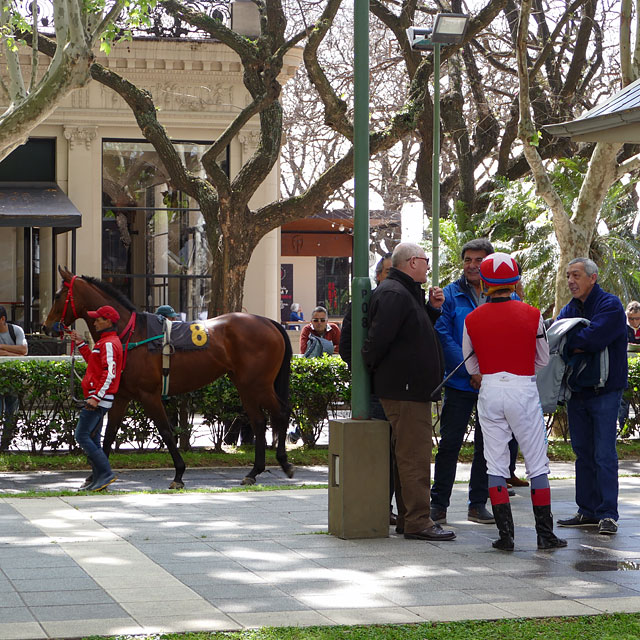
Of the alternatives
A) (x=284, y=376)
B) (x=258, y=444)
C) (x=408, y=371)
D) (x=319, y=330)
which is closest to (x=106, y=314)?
(x=258, y=444)

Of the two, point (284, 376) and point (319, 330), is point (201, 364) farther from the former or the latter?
point (319, 330)

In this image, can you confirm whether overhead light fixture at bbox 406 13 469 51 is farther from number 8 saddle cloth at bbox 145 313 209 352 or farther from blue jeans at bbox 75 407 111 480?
blue jeans at bbox 75 407 111 480

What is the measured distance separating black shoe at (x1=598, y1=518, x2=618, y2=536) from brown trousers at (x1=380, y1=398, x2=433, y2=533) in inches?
52.1

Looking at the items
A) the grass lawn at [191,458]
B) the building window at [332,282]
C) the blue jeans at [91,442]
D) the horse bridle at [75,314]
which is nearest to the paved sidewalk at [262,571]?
the blue jeans at [91,442]

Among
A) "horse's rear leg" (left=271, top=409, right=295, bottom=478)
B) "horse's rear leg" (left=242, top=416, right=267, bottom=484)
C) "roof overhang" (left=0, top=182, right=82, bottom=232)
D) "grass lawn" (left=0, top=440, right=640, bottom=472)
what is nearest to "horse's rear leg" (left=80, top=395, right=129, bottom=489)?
"grass lawn" (left=0, top=440, right=640, bottom=472)

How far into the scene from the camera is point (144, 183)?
26047 millimetres

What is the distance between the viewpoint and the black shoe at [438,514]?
8.58 metres

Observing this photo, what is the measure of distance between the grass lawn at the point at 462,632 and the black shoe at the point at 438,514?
2.93 m

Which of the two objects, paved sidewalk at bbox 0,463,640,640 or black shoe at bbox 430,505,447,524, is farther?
black shoe at bbox 430,505,447,524

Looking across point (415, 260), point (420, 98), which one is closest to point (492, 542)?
point (415, 260)

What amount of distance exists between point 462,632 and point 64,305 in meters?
7.88

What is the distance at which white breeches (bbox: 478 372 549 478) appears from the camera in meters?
7.49

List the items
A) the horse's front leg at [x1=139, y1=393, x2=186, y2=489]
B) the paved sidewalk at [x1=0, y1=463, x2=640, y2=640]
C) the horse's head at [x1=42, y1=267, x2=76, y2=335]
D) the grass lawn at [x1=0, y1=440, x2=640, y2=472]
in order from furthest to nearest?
the grass lawn at [x1=0, y1=440, x2=640, y2=472], the horse's head at [x1=42, y1=267, x2=76, y2=335], the horse's front leg at [x1=139, y1=393, x2=186, y2=489], the paved sidewalk at [x1=0, y1=463, x2=640, y2=640]

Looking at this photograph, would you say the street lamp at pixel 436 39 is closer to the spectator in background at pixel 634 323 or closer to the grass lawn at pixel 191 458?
the spectator in background at pixel 634 323
